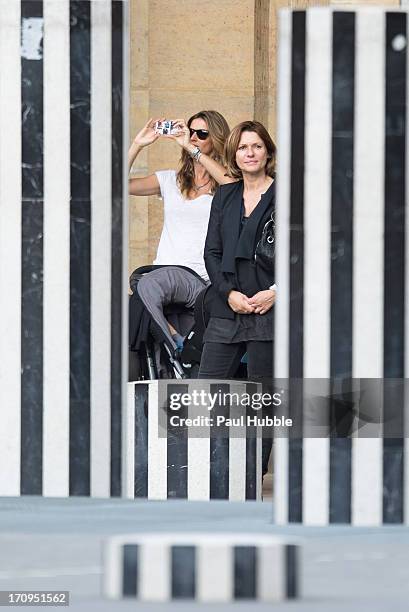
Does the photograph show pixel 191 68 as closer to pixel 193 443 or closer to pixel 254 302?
pixel 254 302

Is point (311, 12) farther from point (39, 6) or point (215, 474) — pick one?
point (215, 474)

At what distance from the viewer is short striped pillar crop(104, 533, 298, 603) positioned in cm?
712

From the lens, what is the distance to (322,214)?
9789mm

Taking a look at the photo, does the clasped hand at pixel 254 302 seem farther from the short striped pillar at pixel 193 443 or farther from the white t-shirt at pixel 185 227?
the white t-shirt at pixel 185 227

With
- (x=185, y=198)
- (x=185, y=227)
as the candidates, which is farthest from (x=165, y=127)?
(x=185, y=227)

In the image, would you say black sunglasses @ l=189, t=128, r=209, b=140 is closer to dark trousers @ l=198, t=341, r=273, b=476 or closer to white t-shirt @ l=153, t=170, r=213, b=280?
white t-shirt @ l=153, t=170, r=213, b=280

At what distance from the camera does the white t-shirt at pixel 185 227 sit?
12.8 meters

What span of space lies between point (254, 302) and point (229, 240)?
391 mm

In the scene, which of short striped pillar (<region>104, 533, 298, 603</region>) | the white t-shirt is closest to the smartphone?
the white t-shirt

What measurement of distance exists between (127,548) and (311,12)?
353cm

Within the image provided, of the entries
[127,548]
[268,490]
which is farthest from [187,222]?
[127,548]

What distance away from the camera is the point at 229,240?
11.4 metres

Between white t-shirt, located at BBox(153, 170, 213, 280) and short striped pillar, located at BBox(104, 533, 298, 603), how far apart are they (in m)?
5.62

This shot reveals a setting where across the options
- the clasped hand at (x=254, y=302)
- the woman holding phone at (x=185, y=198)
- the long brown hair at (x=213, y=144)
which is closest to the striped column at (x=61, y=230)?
the clasped hand at (x=254, y=302)
